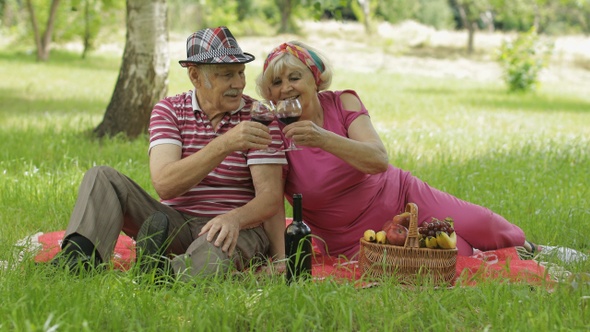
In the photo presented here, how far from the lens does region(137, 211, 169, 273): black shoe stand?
14.3 feet

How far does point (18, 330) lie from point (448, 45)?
146 feet

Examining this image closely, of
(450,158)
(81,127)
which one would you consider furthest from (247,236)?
(81,127)

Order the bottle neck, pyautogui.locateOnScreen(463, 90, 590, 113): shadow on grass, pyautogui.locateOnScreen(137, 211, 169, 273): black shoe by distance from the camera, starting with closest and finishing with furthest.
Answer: the bottle neck
pyautogui.locateOnScreen(137, 211, 169, 273): black shoe
pyautogui.locateOnScreen(463, 90, 590, 113): shadow on grass

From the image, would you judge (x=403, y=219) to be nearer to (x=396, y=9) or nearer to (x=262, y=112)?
(x=262, y=112)

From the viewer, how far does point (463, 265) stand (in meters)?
5.08

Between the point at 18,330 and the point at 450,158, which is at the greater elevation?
the point at 18,330

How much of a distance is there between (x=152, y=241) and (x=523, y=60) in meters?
19.2

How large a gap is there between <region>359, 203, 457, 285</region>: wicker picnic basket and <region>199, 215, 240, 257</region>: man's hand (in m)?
0.74

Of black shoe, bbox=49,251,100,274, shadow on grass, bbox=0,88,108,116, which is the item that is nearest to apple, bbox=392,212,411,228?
black shoe, bbox=49,251,100,274

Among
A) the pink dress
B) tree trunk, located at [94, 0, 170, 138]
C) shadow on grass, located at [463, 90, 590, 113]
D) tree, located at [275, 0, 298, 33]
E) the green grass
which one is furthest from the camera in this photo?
tree, located at [275, 0, 298, 33]

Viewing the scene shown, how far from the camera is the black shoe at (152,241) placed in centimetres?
436

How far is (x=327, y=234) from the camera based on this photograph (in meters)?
5.40

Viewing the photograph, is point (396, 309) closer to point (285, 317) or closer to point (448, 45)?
point (285, 317)

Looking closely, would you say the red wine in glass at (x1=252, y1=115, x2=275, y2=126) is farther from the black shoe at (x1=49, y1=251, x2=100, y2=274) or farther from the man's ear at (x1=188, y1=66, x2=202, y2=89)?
the black shoe at (x1=49, y1=251, x2=100, y2=274)
